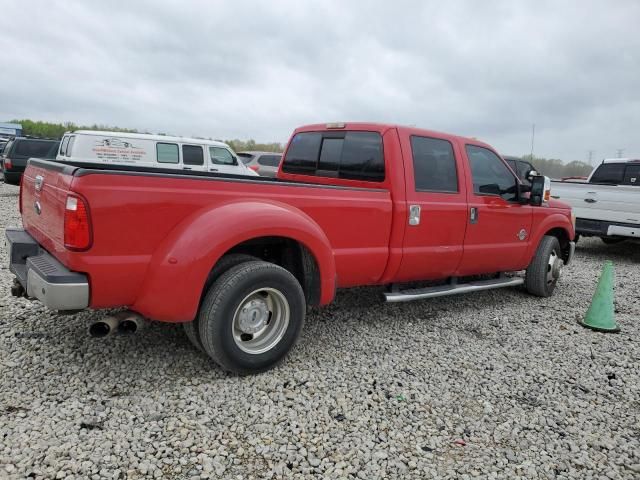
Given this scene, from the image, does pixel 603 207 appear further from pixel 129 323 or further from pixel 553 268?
pixel 129 323

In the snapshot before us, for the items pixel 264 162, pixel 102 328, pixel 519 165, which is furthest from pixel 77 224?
pixel 264 162

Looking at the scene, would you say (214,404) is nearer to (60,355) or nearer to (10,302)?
(60,355)

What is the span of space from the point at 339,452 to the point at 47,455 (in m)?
1.50

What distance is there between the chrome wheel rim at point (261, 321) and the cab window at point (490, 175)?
2.53m

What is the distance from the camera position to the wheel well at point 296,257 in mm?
3756

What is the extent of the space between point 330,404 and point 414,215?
188 cm

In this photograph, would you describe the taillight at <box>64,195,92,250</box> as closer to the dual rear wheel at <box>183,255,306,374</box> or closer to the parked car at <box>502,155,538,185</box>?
the dual rear wheel at <box>183,255,306,374</box>

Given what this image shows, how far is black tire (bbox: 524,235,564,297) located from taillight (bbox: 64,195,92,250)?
5.03m

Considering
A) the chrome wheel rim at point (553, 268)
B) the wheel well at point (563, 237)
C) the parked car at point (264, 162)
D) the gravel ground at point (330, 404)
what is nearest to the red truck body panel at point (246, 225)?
the gravel ground at point (330, 404)

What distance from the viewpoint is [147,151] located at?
1174 centimetres

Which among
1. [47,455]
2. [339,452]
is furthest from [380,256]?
[47,455]

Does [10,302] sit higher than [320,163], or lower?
lower

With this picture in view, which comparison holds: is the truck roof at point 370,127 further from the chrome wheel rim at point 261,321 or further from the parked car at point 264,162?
the parked car at point 264,162

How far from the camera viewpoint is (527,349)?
4.40 m
